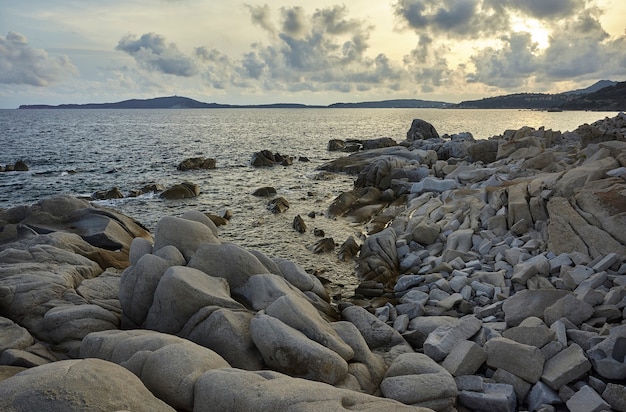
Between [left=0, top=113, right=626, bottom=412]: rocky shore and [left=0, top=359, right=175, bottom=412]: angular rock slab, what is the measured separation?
0.08ft

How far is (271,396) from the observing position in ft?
20.2

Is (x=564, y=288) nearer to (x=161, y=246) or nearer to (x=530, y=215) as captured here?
(x=530, y=215)

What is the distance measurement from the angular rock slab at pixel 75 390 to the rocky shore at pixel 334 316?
0.08 ft

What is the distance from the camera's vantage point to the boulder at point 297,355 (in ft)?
26.7

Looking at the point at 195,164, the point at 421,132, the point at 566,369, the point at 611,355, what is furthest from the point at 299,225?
the point at 421,132

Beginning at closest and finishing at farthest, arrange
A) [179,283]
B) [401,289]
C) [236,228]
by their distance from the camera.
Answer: [179,283] → [401,289] → [236,228]

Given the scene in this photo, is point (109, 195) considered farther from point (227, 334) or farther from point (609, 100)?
point (609, 100)

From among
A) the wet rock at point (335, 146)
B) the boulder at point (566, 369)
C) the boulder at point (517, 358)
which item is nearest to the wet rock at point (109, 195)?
the boulder at point (517, 358)

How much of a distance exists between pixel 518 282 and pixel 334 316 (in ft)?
18.6

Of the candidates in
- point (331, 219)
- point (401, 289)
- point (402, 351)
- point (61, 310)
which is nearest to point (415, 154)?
point (331, 219)

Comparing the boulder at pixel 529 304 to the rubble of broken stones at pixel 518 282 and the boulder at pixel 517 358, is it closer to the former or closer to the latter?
the rubble of broken stones at pixel 518 282

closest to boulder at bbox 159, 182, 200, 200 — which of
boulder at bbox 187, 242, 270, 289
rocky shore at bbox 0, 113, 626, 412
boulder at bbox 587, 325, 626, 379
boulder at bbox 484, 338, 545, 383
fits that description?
rocky shore at bbox 0, 113, 626, 412

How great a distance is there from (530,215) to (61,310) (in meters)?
15.6

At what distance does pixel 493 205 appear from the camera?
728 inches
